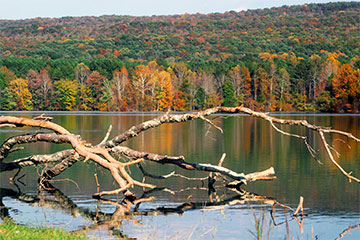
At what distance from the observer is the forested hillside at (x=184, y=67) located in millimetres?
107438

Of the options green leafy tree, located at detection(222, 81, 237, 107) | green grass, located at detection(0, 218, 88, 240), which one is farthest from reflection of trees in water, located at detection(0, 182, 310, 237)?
A: green leafy tree, located at detection(222, 81, 237, 107)

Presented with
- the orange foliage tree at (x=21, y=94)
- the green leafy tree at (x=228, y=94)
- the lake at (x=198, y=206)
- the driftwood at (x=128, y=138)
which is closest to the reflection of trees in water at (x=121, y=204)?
the lake at (x=198, y=206)

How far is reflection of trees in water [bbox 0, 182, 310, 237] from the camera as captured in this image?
11766 millimetres

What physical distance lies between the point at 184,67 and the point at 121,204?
109000mm

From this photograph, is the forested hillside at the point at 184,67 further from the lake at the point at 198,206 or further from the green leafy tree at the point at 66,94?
the lake at the point at 198,206

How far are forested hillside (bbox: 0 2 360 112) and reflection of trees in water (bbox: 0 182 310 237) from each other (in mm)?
84728

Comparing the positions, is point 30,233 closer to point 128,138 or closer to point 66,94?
point 128,138

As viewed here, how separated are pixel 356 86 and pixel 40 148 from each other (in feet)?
249

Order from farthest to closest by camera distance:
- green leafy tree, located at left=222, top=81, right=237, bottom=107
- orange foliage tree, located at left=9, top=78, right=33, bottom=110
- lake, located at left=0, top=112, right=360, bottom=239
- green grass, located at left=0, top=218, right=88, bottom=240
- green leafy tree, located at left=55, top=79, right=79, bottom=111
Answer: green leafy tree, located at left=222, top=81, right=237, bottom=107 < green leafy tree, located at left=55, top=79, right=79, bottom=111 < orange foliage tree, located at left=9, top=78, right=33, bottom=110 < lake, located at left=0, top=112, right=360, bottom=239 < green grass, located at left=0, top=218, right=88, bottom=240

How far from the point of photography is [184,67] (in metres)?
122

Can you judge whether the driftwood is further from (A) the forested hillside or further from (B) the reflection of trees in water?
(A) the forested hillside

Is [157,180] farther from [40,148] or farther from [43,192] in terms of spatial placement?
[40,148]

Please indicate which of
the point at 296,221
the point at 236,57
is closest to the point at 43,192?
the point at 296,221

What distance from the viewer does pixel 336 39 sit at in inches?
6373
